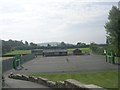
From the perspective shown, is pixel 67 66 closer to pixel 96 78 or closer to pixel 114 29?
pixel 114 29

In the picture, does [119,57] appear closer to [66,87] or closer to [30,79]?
[30,79]

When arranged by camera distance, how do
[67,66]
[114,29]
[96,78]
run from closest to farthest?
[96,78], [67,66], [114,29]

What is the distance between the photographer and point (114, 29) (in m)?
64.2

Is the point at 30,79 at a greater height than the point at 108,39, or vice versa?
the point at 108,39

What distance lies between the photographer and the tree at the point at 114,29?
6206 cm

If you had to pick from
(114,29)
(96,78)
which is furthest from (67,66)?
(96,78)

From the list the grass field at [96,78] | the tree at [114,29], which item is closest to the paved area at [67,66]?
the tree at [114,29]

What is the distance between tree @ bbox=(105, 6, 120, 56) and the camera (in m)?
62.1

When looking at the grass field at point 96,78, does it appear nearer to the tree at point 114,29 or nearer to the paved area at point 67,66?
the paved area at point 67,66

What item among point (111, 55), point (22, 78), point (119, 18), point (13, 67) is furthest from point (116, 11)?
point (22, 78)

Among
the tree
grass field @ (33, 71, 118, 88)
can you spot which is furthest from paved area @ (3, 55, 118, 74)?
grass field @ (33, 71, 118, 88)

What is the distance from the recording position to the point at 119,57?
72.6 metres

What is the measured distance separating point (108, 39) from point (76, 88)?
5521 centimetres

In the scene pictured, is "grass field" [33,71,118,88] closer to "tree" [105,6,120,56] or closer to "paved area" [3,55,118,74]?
"paved area" [3,55,118,74]
